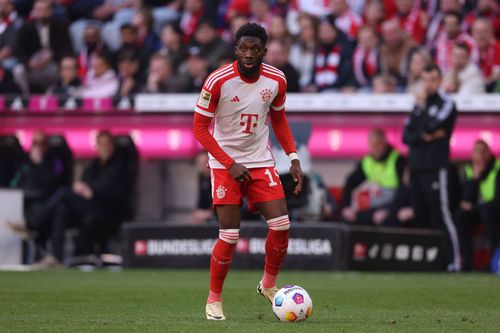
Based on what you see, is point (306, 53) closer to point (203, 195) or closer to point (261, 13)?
point (261, 13)

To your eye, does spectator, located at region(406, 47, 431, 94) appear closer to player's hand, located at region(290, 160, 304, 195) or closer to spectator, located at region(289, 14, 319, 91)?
spectator, located at region(289, 14, 319, 91)

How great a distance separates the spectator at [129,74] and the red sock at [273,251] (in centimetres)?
897

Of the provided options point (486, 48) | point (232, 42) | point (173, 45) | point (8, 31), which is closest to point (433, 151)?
point (486, 48)

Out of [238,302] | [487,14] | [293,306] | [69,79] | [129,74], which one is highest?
[487,14]

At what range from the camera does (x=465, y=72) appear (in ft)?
50.4

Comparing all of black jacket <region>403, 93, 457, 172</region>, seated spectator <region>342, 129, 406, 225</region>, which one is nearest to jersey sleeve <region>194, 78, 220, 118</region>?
black jacket <region>403, 93, 457, 172</region>

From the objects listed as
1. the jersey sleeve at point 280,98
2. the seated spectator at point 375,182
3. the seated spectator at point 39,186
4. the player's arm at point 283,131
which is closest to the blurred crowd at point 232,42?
the seated spectator at point 375,182

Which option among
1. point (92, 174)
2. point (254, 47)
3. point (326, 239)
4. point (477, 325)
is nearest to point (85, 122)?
point (92, 174)

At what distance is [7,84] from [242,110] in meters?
10.4

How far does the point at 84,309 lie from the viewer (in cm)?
891

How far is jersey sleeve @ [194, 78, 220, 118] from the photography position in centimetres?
822

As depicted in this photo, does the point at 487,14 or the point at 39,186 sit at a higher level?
the point at 487,14

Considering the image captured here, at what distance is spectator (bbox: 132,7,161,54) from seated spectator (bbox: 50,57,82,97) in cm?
157

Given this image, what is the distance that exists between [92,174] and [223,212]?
317 inches
